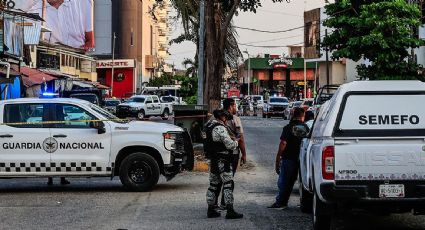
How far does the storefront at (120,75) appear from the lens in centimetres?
10244

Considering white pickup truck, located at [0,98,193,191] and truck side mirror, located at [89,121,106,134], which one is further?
truck side mirror, located at [89,121,106,134]

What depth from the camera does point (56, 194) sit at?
49.3 ft

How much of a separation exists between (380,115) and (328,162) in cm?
87

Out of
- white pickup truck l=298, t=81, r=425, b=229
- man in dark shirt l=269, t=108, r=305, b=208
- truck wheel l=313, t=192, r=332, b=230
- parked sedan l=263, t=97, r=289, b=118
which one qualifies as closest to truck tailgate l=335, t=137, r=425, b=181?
white pickup truck l=298, t=81, r=425, b=229

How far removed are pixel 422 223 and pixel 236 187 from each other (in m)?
5.80

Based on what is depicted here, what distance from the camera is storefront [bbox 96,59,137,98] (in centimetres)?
10244

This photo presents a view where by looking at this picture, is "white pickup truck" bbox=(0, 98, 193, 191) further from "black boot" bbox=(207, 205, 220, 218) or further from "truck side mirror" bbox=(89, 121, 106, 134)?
"black boot" bbox=(207, 205, 220, 218)

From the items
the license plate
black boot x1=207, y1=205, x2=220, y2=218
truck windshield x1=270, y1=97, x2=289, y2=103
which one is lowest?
black boot x1=207, y1=205, x2=220, y2=218

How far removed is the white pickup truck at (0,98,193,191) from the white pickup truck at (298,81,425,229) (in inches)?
248

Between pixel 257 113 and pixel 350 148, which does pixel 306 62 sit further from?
pixel 350 148

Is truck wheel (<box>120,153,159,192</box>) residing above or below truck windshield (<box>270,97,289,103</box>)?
below

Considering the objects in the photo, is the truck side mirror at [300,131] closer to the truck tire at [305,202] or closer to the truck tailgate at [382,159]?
the truck tire at [305,202]

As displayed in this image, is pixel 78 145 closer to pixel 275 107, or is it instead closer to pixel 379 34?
pixel 379 34

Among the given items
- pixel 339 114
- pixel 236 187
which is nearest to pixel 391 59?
pixel 236 187
